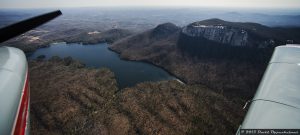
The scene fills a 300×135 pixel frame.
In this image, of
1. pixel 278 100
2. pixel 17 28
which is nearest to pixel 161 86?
pixel 17 28

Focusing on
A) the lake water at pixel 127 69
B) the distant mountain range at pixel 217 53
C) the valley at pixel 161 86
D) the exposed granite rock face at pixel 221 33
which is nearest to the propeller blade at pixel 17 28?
the valley at pixel 161 86

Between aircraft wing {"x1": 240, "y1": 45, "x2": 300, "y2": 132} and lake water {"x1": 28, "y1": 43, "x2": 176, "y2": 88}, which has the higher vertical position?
aircraft wing {"x1": 240, "y1": 45, "x2": 300, "y2": 132}

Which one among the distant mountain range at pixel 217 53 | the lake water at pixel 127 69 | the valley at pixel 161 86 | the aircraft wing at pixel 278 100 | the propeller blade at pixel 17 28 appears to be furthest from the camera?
the lake water at pixel 127 69

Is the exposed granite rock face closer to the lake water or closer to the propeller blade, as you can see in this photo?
the lake water

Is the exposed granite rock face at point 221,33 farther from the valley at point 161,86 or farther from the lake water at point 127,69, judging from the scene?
the lake water at point 127,69

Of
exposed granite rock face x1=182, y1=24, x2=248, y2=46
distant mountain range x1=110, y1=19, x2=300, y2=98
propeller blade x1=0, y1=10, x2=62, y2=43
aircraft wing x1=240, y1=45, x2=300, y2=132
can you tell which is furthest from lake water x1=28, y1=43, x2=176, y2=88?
aircraft wing x1=240, y1=45, x2=300, y2=132

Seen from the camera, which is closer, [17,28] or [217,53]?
[17,28]

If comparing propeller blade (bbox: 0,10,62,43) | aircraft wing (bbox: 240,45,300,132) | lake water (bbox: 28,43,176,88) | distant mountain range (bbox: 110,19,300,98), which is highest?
propeller blade (bbox: 0,10,62,43)

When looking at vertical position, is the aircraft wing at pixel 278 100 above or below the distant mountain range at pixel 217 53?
above

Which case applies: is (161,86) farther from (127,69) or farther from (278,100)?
(278,100)
